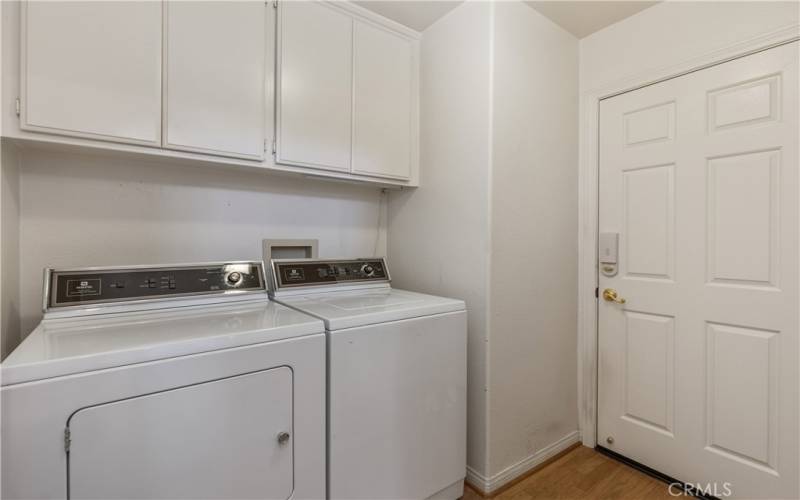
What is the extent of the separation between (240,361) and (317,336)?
25 centimetres

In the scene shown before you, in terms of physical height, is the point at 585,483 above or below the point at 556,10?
below

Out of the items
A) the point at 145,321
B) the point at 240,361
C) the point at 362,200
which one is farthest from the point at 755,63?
the point at 145,321

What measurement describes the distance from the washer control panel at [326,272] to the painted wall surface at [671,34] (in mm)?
1687

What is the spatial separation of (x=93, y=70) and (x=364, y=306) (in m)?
1.32

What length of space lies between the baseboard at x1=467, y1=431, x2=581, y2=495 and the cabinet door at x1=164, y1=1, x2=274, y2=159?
1887 mm

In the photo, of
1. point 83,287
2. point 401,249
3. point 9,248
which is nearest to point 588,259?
point 401,249

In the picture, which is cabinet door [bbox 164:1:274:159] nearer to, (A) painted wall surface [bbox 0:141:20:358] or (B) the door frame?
(A) painted wall surface [bbox 0:141:20:358]

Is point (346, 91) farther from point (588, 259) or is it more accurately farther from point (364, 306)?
point (588, 259)

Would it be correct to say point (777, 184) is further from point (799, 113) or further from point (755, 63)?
point (755, 63)

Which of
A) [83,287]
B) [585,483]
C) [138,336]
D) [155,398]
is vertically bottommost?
[585,483]

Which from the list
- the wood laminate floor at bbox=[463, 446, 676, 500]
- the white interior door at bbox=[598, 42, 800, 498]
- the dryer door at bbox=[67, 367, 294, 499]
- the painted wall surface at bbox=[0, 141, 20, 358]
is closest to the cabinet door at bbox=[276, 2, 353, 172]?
the painted wall surface at bbox=[0, 141, 20, 358]

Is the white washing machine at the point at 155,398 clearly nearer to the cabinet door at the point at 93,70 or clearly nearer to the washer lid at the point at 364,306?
the washer lid at the point at 364,306

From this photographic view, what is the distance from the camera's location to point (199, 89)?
4.82 feet

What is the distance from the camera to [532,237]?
6.32ft
